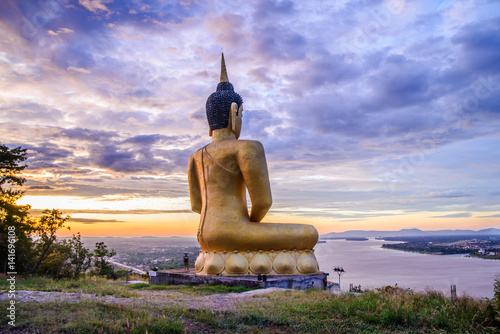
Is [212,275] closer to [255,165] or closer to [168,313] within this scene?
[255,165]

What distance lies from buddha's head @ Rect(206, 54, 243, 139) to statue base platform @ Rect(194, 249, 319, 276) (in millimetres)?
4649

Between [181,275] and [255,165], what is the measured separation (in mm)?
4744

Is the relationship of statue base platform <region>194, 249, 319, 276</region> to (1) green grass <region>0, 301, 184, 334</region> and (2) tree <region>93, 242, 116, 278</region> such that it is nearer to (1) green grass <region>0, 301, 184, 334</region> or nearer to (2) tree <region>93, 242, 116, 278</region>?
(1) green grass <region>0, 301, 184, 334</region>

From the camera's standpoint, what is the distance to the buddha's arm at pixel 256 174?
13.0m

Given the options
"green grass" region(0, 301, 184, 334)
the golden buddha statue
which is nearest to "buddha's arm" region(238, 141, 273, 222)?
the golden buddha statue

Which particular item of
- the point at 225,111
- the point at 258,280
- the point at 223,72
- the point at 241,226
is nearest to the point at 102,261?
the point at 241,226

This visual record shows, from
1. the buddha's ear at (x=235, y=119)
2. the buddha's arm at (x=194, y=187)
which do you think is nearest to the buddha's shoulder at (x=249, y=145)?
the buddha's ear at (x=235, y=119)

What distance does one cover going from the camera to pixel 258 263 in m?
13.0

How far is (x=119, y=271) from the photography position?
21656 mm

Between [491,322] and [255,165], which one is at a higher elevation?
[255,165]

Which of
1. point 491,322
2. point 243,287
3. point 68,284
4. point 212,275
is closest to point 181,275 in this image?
point 212,275

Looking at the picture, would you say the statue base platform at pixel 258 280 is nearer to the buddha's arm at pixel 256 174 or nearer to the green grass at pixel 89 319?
the buddha's arm at pixel 256 174

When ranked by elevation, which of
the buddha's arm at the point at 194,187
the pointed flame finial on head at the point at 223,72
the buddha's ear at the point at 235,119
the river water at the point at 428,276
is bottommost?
the river water at the point at 428,276

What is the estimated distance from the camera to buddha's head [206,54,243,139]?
1438 centimetres
